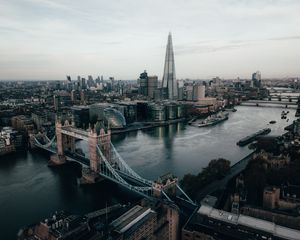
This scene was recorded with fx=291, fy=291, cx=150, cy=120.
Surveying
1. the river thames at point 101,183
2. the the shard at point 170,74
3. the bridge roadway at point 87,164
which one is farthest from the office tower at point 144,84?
the bridge roadway at point 87,164

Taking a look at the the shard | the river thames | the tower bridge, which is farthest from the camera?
the the shard

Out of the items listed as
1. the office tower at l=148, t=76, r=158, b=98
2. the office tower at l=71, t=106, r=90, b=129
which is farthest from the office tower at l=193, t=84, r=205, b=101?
the office tower at l=71, t=106, r=90, b=129

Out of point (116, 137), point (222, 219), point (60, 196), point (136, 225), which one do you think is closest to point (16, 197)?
point (60, 196)

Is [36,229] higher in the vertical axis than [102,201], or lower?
higher

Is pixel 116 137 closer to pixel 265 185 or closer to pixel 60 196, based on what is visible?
pixel 60 196

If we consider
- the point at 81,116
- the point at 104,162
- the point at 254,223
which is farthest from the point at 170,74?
the point at 254,223

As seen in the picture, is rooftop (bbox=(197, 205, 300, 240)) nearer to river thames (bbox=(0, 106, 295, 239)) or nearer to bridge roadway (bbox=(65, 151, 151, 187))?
bridge roadway (bbox=(65, 151, 151, 187))
